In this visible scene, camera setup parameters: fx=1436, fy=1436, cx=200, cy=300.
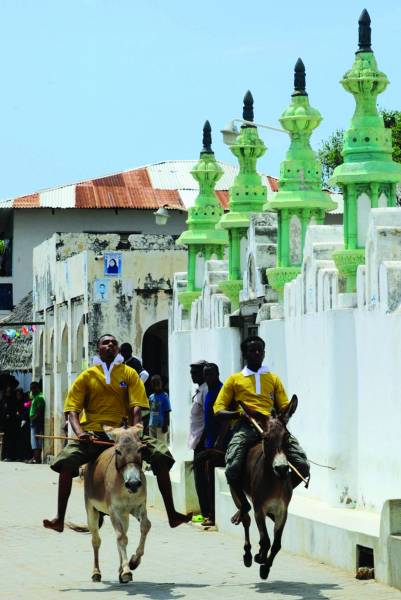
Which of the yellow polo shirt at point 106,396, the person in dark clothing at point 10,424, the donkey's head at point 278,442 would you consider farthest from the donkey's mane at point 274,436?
the person in dark clothing at point 10,424

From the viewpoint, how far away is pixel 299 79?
63.2ft

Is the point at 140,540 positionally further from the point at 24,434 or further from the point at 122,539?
the point at 24,434

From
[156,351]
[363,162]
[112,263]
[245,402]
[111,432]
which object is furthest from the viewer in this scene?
[156,351]

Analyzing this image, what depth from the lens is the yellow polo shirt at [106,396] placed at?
12523mm

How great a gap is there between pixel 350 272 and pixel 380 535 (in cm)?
482

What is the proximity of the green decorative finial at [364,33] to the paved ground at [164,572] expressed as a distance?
5608 millimetres

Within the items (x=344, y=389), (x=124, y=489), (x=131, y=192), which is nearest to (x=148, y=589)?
(x=124, y=489)

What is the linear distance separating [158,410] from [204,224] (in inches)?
138

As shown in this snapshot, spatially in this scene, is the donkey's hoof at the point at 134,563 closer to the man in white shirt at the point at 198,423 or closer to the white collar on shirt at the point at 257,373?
the white collar on shirt at the point at 257,373

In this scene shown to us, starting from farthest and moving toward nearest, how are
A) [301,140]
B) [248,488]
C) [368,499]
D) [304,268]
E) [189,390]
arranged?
[189,390] → [301,140] → [304,268] → [368,499] → [248,488]

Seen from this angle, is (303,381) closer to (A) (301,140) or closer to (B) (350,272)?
(B) (350,272)

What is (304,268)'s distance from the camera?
683 inches

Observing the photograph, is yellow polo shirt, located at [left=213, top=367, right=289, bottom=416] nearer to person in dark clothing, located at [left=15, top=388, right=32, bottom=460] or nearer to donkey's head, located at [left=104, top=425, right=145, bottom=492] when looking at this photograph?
donkey's head, located at [left=104, top=425, right=145, bottom=492]

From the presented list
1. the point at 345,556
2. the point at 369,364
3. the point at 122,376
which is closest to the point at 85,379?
the point at 122,376
